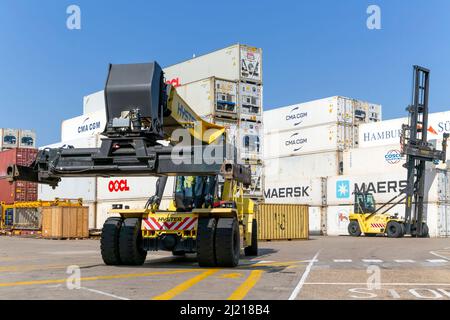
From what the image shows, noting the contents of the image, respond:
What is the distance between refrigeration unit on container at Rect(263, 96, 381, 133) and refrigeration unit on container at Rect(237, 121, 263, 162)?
23.4m

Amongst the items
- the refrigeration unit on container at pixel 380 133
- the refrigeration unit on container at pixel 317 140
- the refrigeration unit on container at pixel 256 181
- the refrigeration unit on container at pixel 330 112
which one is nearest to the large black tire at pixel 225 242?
the refrigeration unit on container at pixel 256 181

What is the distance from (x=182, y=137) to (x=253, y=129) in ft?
50.5

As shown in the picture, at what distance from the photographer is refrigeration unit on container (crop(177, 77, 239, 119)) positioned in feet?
90.4

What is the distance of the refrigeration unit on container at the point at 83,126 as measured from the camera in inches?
1751

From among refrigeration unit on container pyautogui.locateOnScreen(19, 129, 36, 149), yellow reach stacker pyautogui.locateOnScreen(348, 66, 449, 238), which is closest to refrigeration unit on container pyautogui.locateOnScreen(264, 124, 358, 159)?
yellow reach stacker pyautogui.locateOnScreen(348, 66, 449, 238)

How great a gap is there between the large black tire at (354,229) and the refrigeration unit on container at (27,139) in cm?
3976

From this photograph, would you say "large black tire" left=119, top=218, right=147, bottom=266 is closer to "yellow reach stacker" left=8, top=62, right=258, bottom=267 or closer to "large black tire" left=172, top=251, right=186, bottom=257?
"yellow reach stacker" left=8, top=62, right=258, bottom=267

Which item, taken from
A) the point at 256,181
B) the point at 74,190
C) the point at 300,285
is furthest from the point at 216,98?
the point at 74,190

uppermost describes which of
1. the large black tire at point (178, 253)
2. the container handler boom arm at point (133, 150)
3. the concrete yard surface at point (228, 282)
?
the container handler boom arm at point (133, 150)

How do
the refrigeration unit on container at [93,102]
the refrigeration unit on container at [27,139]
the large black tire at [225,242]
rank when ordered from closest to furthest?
the large black tire at [225,242], the refrigeration unit on container at [93,102], the refrigeration unit on container at [27,139]

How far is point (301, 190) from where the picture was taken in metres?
46.6

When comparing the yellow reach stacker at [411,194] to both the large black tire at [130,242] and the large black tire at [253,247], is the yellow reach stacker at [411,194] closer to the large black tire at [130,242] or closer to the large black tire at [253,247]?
the large black tire at [253,247]

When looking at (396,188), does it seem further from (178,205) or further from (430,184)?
(178,205)

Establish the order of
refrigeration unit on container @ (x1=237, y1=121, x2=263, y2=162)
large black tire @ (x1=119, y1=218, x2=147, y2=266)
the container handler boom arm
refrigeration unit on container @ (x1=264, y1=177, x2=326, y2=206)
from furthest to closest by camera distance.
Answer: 1. refrigeration unit on container @ (x1=264, y1=177, x2=326, y2=206)
2. refrigeration unit on container @ (x1=237, y1=121, x2=263, y2=162)
3. large black tire @ (x1=119, y1=218, x2=147, y2=266)
4. the container handler boom arm
